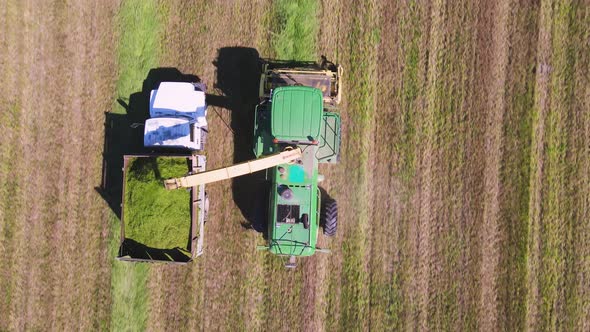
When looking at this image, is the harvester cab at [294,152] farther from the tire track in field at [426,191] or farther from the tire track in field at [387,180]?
the tire track in field at [426,191]

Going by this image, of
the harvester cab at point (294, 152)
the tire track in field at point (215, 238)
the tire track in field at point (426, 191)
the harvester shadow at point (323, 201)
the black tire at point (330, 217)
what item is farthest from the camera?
the tire track in field at point (215, 238)

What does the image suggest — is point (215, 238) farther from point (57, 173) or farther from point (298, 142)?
point (57, 173)

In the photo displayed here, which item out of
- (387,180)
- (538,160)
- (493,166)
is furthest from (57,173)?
(538,160)

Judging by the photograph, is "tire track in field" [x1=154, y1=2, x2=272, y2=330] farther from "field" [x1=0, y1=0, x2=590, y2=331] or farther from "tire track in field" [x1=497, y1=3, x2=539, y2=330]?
"tire track in field" [x1=497, y1=3, x2=539, y2=330]

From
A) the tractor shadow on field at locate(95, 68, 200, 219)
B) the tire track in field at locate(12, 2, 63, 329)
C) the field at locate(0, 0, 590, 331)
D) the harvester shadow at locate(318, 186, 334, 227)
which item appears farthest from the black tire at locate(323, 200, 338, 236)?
the tire track in field at locate(12, 2, 63, 329)

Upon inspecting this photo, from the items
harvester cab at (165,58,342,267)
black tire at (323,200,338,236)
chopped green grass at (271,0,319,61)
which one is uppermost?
chopped green grass at (271,0,319,61)

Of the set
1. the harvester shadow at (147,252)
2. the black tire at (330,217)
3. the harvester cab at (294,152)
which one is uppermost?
the harvester cab at (294,152)

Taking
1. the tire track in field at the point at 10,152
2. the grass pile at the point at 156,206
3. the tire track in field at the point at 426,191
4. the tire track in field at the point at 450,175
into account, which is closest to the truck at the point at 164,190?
the grass pile at the point at 156,206

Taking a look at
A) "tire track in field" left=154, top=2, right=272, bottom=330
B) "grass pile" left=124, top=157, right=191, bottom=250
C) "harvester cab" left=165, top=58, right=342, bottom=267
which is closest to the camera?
"harvester cab" left=165, top=58, right=342, bottom=267
